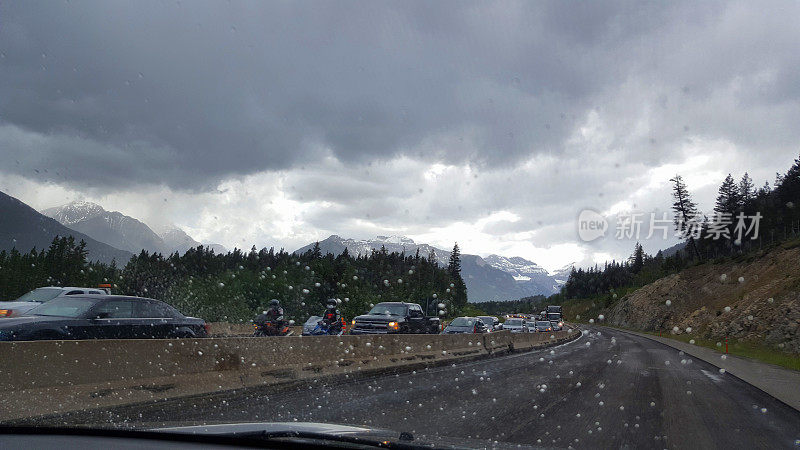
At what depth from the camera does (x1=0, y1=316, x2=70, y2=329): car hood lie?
848cm

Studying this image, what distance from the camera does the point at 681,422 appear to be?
8375 millimetres

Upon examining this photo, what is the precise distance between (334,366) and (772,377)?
12966 millimetres

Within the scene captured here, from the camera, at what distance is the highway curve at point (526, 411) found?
22.9 feet

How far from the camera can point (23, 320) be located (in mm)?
8836

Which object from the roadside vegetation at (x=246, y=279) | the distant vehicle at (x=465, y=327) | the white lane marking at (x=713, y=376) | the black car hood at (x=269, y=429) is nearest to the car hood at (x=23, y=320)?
the black car hood at (x=269, y=429)

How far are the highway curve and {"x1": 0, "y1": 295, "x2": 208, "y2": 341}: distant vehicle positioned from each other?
8.75ft

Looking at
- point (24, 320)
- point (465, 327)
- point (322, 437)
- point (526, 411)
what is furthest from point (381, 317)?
point (322, 437)

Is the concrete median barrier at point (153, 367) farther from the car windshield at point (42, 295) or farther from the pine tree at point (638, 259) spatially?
the pine tree at point (638, 259)

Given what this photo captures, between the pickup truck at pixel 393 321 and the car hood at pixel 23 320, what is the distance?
1349 centimetres

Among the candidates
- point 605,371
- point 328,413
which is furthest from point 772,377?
point 328,413

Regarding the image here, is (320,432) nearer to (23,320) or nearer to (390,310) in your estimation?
(23,320)

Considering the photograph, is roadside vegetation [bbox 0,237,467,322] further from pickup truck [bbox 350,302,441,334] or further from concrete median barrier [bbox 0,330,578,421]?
concrete median barrier [bbox 0,330,578,421]

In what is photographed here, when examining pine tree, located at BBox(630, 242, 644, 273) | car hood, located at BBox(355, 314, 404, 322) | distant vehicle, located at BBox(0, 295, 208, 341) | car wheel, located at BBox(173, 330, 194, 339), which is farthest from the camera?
pine tree, located at BBox(630, 242, 644, 273)

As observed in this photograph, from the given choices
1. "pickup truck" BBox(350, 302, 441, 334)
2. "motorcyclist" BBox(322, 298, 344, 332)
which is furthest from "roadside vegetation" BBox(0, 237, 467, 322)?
"motorcyclist" BBox(322, 298, 344, 332)
